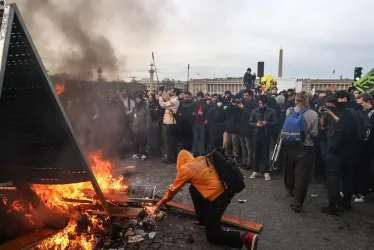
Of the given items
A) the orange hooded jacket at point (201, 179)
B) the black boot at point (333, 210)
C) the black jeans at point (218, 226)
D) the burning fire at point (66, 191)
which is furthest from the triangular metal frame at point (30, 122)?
the black boot at point (333, 210)

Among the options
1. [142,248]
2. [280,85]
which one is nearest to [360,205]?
[142,248]

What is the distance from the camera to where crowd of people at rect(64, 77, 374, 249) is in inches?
226

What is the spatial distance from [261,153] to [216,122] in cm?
212

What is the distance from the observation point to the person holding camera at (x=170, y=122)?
30.0 feet

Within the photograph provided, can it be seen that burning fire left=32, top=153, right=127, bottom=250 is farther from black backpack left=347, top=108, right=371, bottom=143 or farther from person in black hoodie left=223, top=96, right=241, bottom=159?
black backpack left=347, top=108, right=371, bottom=143

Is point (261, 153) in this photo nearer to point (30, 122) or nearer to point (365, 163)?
point (365, 163)

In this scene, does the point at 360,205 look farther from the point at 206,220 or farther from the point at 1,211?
the point at 1,211

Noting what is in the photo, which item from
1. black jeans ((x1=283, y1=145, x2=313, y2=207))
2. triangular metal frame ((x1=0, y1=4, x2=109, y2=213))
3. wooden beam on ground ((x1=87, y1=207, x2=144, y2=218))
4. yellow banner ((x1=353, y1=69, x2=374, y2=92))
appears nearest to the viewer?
triangular metal frame ((x1=0, y1=4, x2=109, y2=213))

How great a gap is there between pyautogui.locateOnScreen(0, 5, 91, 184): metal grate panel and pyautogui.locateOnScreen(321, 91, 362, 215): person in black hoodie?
414 cm

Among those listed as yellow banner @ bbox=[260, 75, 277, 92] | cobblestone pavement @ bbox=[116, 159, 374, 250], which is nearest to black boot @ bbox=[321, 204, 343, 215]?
cobblestone pavement @ bbox=[116, 159, 374, 250]

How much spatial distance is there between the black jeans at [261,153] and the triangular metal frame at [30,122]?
446 centimetres

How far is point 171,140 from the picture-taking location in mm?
9305

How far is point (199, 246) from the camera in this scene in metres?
4.46

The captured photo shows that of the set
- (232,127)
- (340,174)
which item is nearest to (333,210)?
(340,174)
